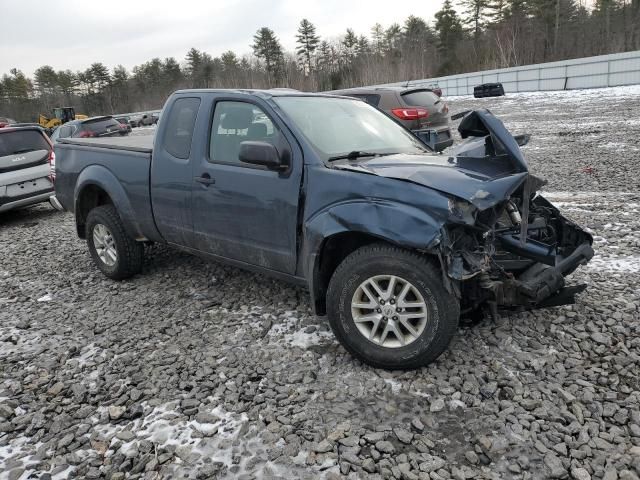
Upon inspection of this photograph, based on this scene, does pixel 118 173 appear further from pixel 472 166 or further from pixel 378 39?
pixel 378 39

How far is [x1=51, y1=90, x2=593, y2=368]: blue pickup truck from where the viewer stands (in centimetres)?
296

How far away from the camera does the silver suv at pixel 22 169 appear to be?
8.39 m

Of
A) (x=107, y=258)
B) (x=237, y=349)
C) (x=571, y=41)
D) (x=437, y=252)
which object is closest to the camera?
(x=437, y=252)

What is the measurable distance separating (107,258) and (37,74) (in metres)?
96.9

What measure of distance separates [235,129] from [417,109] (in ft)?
21.2

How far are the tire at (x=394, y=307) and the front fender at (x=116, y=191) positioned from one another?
256cm

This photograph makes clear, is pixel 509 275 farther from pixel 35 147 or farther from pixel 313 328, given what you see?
pixel 35 147

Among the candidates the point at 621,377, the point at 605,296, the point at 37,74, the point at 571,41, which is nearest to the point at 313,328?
the point at 621,377

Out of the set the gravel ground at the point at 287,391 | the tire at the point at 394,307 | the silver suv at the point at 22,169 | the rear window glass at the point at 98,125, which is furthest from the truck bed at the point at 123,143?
the rear window glass at the point at 98,125

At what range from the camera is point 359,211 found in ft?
10.2

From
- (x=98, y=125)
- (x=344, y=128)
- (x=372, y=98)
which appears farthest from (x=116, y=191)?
(x=98, y=125)

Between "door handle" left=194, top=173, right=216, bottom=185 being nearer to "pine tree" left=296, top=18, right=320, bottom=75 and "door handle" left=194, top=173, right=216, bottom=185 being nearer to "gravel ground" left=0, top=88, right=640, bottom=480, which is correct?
"gravel ground" left=0, top=88, right=640, bottom=480

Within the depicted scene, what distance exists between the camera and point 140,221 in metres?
4.77

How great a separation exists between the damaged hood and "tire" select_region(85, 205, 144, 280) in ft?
9.00
